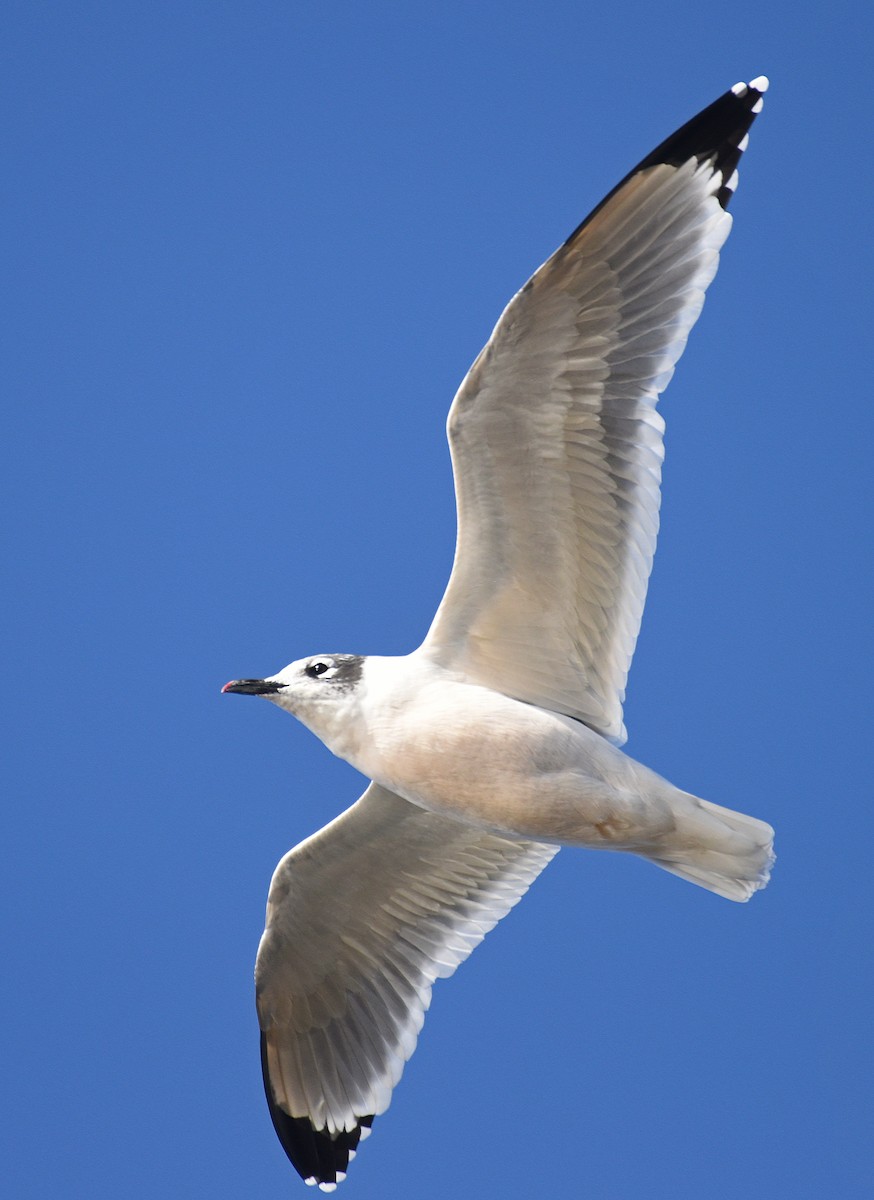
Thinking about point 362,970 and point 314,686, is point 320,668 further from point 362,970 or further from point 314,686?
point 362,970

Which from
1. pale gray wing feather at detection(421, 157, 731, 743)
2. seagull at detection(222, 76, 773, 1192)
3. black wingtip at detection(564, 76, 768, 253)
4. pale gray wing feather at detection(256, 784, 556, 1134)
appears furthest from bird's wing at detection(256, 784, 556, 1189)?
black wingtip at detection(564, 76, 768, 253)

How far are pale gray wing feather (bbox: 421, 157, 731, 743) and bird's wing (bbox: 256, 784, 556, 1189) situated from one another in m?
0.90

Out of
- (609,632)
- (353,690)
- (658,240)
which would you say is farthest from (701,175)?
(353,690)

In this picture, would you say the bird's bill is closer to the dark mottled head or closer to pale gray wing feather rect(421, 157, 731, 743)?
the dark mottled head

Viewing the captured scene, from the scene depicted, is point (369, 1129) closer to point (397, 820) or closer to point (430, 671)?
point (397, 820)

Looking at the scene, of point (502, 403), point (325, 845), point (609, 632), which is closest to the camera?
point (502, 403)

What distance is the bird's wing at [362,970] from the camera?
612cm

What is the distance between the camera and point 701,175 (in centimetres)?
508

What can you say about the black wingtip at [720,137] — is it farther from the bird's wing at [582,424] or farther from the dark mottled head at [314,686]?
the dark mottled head at [314,686]

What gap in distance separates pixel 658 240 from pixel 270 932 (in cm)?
267

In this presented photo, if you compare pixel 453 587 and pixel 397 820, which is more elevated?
pixel 453 587

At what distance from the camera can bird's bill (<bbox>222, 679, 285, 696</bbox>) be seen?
213 inches

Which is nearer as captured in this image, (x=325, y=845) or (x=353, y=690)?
(x=353, y=690)

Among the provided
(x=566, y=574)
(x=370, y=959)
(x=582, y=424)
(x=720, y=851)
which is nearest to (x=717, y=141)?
(x=582, y=424)
